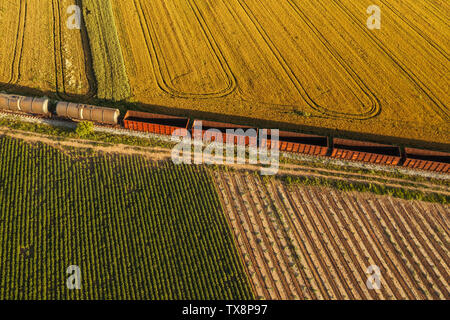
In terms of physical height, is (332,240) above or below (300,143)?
below

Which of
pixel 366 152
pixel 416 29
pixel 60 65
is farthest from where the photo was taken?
pixel 416 29

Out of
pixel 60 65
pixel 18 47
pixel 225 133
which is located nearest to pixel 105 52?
pixel 60 65

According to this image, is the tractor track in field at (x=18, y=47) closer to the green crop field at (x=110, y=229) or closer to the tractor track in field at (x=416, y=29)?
the green crop field at (x=110, y=229)

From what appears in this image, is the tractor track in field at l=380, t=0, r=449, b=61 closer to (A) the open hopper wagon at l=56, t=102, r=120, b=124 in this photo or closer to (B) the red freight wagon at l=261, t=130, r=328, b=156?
(B) the red freight wagon at l=261, t=130, r=328, b=156

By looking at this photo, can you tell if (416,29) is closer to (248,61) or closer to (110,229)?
(248,61)

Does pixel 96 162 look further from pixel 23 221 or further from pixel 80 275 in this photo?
pixel 80 275

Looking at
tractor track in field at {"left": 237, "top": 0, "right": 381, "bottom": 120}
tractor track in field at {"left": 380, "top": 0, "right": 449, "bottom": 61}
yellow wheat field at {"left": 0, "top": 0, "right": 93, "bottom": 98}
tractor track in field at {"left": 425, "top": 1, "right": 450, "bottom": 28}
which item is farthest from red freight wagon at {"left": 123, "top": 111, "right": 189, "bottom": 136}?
tractor track in field at {"left": 425, "top": 1, "right": 450, "bottom": 28}
